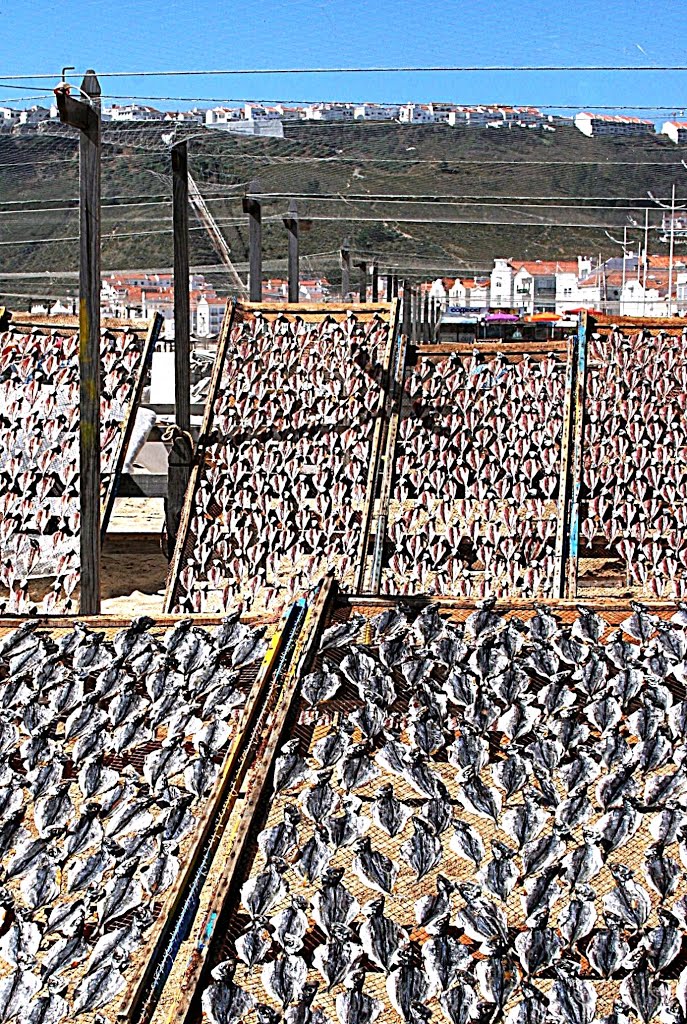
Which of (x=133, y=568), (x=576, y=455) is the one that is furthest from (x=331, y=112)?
(x=576, y=455)

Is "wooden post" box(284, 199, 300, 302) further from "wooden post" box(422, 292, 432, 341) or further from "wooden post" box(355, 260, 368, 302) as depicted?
"wooden post" box(422, 292, 432, 341)

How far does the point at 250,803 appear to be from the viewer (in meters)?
1.68

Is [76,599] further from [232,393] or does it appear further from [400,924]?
[400,924]

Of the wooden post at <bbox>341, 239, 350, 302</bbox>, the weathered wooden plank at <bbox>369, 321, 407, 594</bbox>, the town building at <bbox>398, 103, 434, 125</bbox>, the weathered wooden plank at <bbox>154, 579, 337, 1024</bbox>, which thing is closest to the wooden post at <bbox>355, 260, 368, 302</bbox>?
the wooden post at <bbox>341, 239, 350, 302</bbox>

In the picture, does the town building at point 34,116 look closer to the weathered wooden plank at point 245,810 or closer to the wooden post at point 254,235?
the wooden post at point 254,235

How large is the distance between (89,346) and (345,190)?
7.43 m

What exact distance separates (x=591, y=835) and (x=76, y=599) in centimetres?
351

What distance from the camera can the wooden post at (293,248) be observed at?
1049 centimetres

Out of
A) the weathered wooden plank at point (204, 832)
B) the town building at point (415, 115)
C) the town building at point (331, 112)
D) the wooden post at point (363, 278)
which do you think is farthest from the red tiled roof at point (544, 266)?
the weathered wooden plank at point (204, 832)

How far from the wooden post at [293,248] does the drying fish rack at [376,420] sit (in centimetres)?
492

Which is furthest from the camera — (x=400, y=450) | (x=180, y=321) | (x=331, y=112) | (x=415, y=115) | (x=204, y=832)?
(x=415, y=115)

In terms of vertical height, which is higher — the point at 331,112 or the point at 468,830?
the point at 331,112

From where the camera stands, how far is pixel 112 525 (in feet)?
27.8

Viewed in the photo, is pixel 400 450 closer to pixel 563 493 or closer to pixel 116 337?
pixel 563 493
